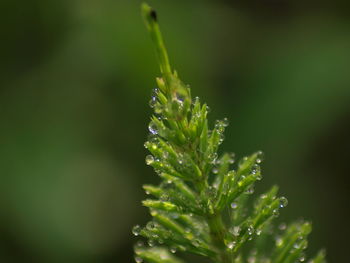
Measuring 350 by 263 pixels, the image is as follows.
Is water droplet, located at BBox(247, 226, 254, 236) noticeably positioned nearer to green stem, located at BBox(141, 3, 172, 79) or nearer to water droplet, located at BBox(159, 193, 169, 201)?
water droplet, located at BBox(159, 193, 169, 201)

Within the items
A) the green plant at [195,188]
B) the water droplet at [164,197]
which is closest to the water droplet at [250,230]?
the green plant at [195,188]

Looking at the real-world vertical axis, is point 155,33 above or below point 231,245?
above

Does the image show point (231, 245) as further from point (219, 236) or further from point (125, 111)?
point (125, 111)

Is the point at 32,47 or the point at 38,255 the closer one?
the point at 38,255

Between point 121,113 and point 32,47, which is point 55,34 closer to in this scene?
point 32,47

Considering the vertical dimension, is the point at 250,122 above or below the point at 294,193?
above

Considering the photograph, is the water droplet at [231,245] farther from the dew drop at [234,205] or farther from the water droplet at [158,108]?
the water droplet at [158,108]

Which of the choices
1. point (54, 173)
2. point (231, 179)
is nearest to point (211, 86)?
A: point (54, 173)

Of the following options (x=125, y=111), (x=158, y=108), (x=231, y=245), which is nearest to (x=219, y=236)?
(x=231, y=245)
